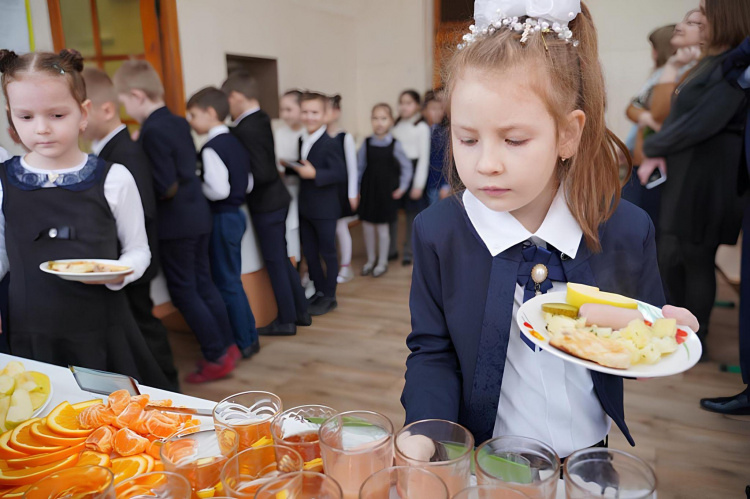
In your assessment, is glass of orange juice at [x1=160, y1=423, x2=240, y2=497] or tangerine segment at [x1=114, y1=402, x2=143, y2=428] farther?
tangerine segment at [x1=114, y1=402, x2=143, y2=428]

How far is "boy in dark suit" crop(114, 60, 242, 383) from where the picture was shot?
1.17 meters

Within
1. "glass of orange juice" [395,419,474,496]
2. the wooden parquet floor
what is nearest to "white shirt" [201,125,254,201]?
the wooden parquet floor

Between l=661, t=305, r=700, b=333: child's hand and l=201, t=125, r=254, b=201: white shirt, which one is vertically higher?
l=201, t=125, r=254, b=201: white shirt

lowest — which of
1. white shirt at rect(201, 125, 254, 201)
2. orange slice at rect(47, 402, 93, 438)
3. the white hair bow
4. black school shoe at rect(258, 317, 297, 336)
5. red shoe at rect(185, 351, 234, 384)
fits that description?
red shoe at rect(185, 351, 234, 384)

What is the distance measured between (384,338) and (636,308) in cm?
88

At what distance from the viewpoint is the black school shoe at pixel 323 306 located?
1425 millimetres

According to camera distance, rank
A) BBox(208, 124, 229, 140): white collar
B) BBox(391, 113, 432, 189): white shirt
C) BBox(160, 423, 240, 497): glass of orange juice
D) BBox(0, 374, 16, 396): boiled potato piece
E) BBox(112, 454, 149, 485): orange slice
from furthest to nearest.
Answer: BBox(391, 113, 432, 189): white shirt
BBox(208, 124, 229, 140): white collar
BBox(0, 374, 16, 396): boiled potato piece
BBox(112, 454, 149, 485): orange slice
BBox(160, 423, 240, 497): glass of orange juice

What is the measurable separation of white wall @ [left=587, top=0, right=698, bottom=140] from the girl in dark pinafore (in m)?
0.98

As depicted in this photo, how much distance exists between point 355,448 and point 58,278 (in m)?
0.86

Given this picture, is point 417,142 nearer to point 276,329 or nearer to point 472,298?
point 276,329

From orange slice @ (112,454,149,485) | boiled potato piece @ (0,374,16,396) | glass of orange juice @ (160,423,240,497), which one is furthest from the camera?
boiled potato piece @ (0,374,16,396)

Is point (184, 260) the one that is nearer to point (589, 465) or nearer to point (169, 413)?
point (169, 413)

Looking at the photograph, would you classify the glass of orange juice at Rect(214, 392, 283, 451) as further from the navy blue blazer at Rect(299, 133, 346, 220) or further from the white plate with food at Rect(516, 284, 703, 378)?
the navy blue blazer at Rect(299, 133, 346, 220)

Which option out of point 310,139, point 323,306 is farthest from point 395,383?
point 310,139
